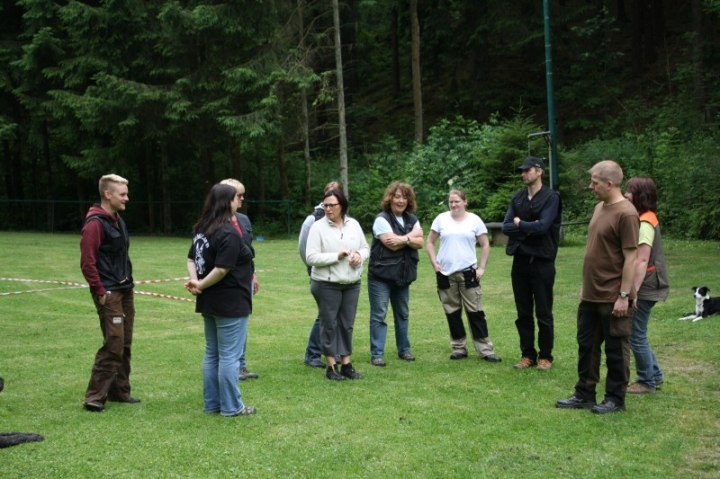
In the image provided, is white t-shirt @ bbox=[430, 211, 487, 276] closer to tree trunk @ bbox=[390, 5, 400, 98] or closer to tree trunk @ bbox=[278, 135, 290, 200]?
tree trunk @ bbox=[278, 135, 290, 200]

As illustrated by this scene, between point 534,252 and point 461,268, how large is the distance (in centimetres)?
86

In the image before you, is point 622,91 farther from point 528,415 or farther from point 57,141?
point 528,415

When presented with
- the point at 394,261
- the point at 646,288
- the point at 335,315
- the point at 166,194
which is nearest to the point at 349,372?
the point at 335,315

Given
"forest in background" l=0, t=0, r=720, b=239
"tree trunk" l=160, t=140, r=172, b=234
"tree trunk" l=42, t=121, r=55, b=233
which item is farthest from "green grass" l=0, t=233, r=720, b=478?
"tree trunk" l=42, t=121, r=55, b=233

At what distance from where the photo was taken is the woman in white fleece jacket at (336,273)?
758 cm

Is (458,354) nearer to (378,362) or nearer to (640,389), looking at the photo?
(378,362)

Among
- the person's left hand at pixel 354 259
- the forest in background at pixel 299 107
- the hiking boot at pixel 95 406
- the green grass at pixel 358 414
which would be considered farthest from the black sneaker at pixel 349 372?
the forest in background at pixel 299 107

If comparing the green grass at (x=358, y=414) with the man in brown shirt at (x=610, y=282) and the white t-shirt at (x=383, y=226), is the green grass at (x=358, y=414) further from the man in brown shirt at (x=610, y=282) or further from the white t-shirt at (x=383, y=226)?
the white t-shirt at (x=383, y=226)

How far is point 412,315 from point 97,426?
617 cm

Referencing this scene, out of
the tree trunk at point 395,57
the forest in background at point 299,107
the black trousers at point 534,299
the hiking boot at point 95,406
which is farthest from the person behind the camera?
the tree trunk at point 395,57

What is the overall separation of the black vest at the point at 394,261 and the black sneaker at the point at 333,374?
111 cm

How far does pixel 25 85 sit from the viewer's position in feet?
99.8

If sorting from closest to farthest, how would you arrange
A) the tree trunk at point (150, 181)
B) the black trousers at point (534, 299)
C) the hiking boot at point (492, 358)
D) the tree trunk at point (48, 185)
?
the black trousers at point (534, 299), the hiking boot at point (492, 358), the tree trunk at point (150, 181), the tree trunk at point (48, 185)

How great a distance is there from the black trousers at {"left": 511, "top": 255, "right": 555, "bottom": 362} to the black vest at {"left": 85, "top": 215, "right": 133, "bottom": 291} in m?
3.71
